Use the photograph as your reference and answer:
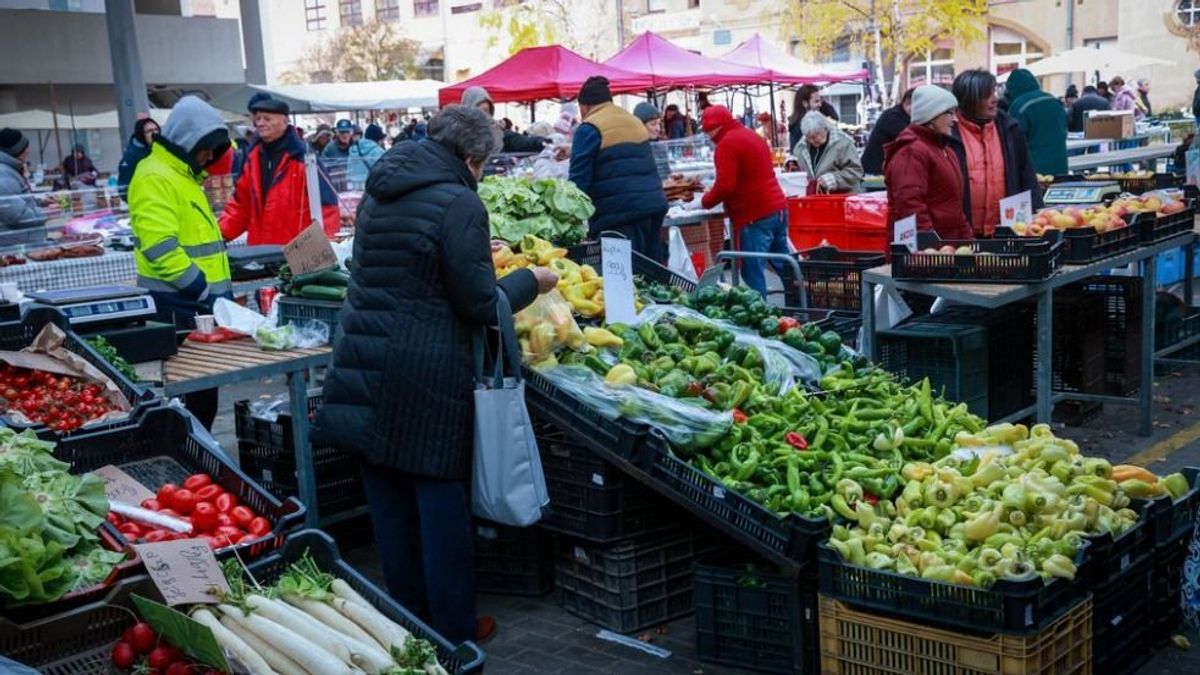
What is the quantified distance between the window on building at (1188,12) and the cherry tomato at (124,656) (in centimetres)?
4029

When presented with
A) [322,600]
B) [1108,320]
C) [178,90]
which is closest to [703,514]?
[322,600]

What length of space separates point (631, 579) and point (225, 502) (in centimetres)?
165

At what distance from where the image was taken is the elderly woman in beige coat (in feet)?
40.0

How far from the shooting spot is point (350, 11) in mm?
60312

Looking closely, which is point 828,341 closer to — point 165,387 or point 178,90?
point 165,387

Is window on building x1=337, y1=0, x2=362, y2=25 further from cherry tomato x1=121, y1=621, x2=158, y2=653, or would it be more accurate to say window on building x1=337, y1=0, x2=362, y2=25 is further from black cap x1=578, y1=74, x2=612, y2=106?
cherry tomato x1=121, y1=621, x2=158, y2=653

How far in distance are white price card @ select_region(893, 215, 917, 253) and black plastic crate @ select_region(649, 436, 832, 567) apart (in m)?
2.48

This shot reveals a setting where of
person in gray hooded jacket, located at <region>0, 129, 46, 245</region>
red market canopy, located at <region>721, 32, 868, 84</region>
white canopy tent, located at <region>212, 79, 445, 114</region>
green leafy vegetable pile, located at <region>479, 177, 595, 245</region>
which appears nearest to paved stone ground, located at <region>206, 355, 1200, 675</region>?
green leafy vegetable pile, located at <region>479, 177, 595, 245</region>

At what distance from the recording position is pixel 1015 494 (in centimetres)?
439

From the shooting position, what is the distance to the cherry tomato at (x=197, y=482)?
427 cm

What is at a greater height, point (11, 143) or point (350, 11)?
point (350, 11)

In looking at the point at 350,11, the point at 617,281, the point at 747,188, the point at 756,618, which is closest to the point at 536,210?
the point at 617,281

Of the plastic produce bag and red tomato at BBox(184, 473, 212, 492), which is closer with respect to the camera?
red tomato at BBox(184, 473, 212, 492)

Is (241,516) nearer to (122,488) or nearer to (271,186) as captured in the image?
(122,488)
